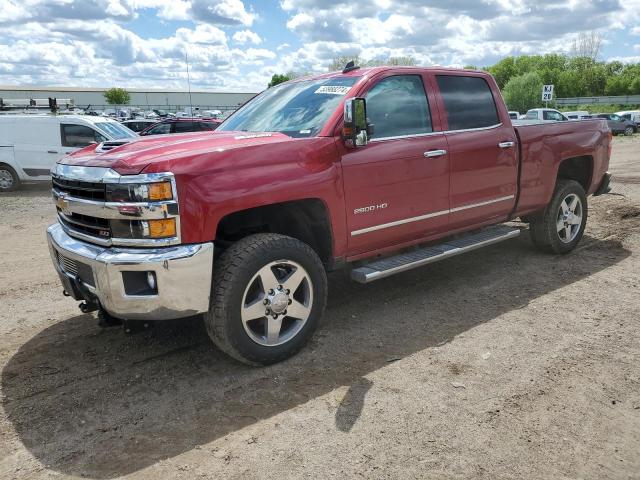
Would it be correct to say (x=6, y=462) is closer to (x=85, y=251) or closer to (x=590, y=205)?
(x=85, y=251)

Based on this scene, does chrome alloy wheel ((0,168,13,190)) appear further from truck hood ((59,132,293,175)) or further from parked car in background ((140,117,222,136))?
truck hood ((59,132,293,175))

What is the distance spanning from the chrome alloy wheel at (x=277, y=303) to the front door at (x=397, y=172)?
587 millimetres

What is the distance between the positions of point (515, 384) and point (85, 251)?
9.52ft

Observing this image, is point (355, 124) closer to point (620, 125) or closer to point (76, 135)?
point (76, 135)

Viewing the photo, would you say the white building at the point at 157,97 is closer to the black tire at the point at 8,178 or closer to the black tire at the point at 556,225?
the black tire at the point at 8,178

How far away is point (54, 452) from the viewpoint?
2908 mm

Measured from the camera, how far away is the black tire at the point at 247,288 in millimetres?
3490

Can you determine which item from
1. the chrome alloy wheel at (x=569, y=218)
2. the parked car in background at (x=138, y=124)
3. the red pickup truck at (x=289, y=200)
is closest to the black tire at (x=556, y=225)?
the chrome alloy wheel at (x=569, y=218)

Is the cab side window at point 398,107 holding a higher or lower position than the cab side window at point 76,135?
higher

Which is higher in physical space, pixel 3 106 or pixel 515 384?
pixel 3 106

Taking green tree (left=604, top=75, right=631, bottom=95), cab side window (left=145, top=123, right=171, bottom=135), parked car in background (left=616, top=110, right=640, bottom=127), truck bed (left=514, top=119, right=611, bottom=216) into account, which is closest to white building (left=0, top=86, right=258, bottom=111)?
green tree (left=604, top=75, right=631, bottom=95)

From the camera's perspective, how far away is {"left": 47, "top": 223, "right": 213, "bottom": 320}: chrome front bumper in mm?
3252

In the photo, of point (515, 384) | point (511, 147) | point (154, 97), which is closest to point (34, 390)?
point (515, 384)

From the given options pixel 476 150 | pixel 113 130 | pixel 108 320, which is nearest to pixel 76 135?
pixel 113 130
